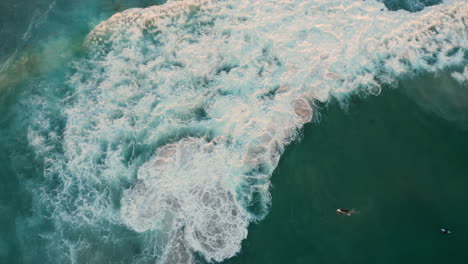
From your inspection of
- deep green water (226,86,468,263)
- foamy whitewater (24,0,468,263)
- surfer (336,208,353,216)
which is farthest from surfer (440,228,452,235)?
foamy whitewater (24,0,468,263)

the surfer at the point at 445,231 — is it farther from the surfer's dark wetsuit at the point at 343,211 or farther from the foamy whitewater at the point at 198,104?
the foamy whitewater at the point at 198,104

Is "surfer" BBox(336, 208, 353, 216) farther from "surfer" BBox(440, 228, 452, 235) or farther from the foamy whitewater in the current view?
"surfer" BBox(440, 228, 452, 235)

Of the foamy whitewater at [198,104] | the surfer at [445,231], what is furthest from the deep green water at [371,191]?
the foamy whitewater at [198,104]

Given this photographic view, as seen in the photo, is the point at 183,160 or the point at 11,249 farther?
the point at 183,160

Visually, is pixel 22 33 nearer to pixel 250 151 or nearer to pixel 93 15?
pixel 93 15

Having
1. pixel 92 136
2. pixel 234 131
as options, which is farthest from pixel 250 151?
pixel 92 136

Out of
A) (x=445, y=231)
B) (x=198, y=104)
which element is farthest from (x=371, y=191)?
(x=198, y=104)
